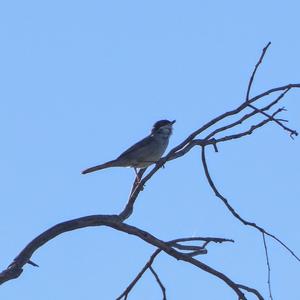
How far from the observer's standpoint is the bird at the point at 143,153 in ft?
43.4

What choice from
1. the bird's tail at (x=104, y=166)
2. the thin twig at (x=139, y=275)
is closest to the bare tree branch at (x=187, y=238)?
the thin twig at (x=139, y=275)

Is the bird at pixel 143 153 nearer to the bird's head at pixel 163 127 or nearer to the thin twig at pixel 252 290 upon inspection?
the bird's head at pixel 163 127

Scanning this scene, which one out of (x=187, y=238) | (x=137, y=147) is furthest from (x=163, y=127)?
(x=187, y=238)

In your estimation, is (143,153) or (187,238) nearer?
(187,238)

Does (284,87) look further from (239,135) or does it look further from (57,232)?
(57,232)

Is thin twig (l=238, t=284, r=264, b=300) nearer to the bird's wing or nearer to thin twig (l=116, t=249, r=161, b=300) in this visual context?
thin twig (l=116, t=249, r=161, b=300)

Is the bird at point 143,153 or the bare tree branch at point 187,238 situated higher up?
the bird at point 143,153

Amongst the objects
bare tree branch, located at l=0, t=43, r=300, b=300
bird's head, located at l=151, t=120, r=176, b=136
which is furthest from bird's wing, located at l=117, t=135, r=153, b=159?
bare tree branch, located at l=0, t=43, r=300, b=300

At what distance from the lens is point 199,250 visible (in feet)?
23.9

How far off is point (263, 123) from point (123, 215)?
→ 129 cm

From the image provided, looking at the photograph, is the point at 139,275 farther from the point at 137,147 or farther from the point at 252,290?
the point at 137,147

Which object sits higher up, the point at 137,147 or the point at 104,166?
the point at 137,147

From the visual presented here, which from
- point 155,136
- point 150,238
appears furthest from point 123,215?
point 155,136

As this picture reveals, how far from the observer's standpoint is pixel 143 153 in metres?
13.3
